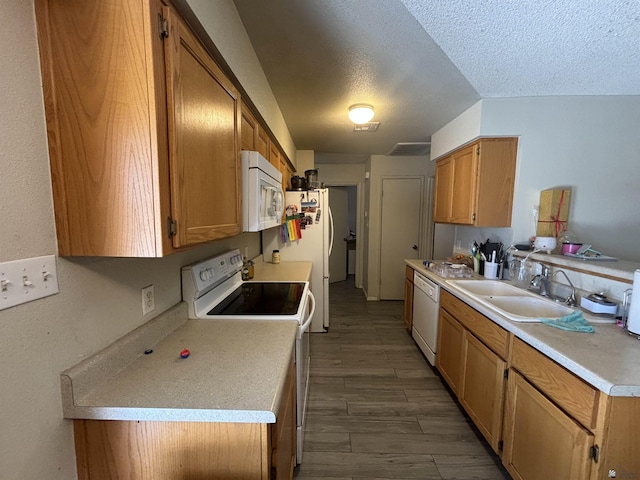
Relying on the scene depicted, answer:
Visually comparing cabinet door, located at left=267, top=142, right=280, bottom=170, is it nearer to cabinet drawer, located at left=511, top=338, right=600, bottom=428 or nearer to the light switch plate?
the light switch plate

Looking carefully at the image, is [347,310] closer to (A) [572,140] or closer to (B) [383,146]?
(B) [383,146]

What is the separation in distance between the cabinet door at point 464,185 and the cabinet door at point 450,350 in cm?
94

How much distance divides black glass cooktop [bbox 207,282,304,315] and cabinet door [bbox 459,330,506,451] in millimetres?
1181

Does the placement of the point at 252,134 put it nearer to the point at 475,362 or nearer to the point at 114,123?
the point at 114,123

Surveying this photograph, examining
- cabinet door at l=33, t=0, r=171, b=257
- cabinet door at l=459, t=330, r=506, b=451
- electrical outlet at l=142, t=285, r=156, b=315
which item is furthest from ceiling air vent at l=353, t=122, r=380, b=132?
electrical outlet at l=142, t=285, r=156, b=315

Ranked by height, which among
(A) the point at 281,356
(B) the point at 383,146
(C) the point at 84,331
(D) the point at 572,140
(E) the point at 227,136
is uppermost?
(B) the point at 383,146

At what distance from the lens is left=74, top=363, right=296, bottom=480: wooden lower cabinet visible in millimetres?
782

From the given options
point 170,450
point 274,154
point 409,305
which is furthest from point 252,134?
point 409,305

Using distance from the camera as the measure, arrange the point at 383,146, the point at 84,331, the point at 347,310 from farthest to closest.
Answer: the point at 347,310, the point at 383,146, the point at 84,331

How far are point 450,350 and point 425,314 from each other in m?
0.54

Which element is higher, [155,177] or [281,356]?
[155,177]

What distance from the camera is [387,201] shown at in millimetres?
4344

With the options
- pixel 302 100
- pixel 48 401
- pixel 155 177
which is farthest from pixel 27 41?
pixel 302 100

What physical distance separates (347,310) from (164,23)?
12.3 ft
